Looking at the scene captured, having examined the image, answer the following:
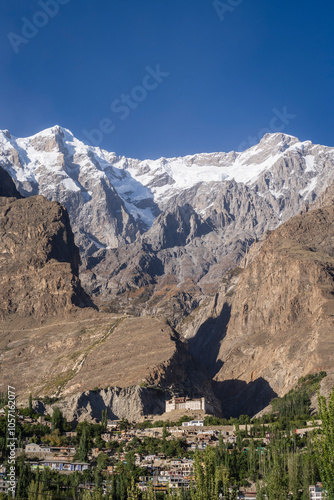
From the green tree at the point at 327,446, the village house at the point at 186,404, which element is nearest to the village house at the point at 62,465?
the village house at the point at 186,404

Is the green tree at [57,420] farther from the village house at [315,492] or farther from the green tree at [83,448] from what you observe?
the village house at [315,492]

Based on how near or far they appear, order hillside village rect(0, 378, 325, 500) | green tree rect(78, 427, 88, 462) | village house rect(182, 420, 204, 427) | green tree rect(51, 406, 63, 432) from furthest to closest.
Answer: village house rect(182, 420, 204, 427) → green tree rect(51, 406, 63, 432) → green tree rect(78, 427, 88, 462) → hillside village rect(0, 378, 325, 500)

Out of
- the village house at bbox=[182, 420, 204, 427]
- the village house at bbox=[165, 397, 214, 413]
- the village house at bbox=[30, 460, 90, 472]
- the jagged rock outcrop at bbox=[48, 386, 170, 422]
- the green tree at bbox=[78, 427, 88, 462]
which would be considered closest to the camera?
the village house at bbox=[30, 460, 90, 472]

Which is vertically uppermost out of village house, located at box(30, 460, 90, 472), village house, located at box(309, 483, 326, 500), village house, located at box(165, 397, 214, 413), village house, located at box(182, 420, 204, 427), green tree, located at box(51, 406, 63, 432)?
village house, located at box(165, 397, 214, 413)

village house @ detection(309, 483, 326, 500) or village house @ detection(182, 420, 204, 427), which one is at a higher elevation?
village house @ detection(182, 420, 204, 427)

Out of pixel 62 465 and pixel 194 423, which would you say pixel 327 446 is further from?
pixel 194 423

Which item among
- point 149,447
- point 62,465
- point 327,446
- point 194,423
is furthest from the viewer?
point 194,423

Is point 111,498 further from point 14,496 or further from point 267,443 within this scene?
point 267,443

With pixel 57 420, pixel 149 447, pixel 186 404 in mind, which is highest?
pixel 186 404

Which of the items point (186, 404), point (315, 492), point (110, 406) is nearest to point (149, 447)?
point (186, 404)

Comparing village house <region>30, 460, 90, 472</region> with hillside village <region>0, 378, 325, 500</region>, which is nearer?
hillside village <region>0, 378, 325, 500</region>

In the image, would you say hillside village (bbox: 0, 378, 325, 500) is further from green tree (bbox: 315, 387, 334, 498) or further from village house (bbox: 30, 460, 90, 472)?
green tree (bbox: 315, 387, 334, 498)

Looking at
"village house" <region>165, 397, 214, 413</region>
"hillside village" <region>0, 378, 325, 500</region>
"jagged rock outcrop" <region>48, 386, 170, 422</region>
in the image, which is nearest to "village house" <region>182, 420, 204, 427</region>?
"hillside village" <region>0, 378, 325, 500</region>

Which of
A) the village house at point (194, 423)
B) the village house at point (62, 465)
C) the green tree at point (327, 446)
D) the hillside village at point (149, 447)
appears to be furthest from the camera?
the village house at point (194, 423)
